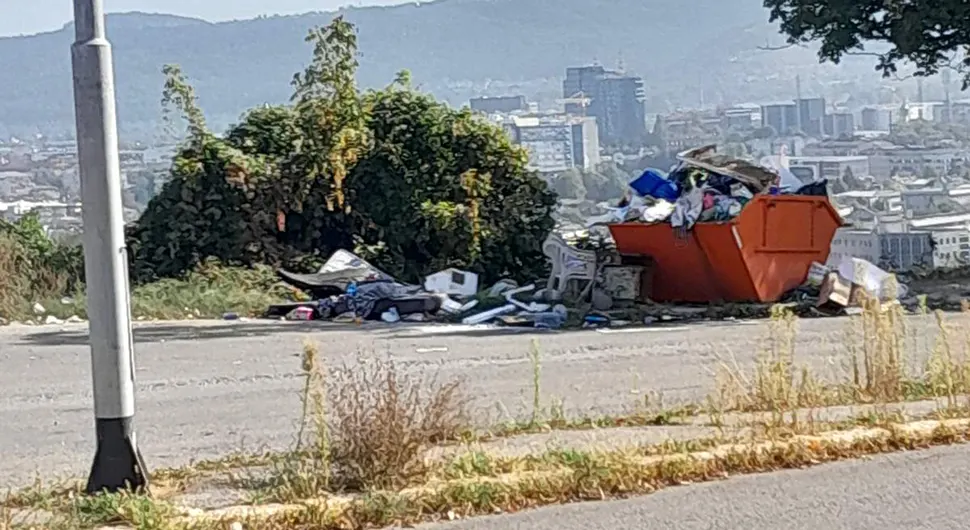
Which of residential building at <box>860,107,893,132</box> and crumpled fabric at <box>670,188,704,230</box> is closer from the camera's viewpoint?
crumpled fabric at <box>670,188,704,230</box>

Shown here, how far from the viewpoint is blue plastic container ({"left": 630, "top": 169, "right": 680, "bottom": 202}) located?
1912 centimetres

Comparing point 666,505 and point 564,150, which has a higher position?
point 564,150

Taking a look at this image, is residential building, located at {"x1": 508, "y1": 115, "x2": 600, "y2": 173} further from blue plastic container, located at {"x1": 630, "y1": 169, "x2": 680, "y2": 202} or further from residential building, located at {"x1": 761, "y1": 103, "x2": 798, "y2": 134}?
residential building, located at {"x1": 761, "y1": 103, "x2": 798, "y2": 134}

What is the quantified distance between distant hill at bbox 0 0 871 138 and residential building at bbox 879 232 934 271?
7.73m

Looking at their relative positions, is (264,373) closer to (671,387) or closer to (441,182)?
(671,387)

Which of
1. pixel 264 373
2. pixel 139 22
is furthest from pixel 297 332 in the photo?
pixel 139 22

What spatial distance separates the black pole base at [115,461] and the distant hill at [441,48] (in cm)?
1657

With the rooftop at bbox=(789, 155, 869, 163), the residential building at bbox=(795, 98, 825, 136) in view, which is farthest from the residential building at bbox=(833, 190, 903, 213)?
the residential building at bbox=(795, 98, 825, 136)

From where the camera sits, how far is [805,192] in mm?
18812

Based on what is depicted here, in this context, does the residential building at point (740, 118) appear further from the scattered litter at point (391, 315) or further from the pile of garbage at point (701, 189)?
the scattered litter at point (391, 315)

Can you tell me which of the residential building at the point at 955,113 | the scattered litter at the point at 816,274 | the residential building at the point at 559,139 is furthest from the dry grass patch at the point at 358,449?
the residential building at the point at 955,113

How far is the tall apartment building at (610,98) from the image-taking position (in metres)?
39.3

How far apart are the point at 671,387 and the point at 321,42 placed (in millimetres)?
11866

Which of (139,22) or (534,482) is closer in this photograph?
(534,482)
